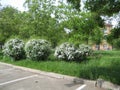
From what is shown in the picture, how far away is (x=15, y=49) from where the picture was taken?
16766 millimetres

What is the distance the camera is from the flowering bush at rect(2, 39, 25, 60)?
661 inches

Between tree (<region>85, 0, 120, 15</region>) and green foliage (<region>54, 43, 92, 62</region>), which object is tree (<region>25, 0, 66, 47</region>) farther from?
tree (<region>85, 0, 120, 15</region>)

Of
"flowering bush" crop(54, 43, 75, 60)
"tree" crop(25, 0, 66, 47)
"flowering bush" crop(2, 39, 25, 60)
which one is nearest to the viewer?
"flowering bush" crop(54, 43, 75, 60)

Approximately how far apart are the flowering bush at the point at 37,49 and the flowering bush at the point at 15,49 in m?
1.47

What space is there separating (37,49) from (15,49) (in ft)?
8.51

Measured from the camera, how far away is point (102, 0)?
321 inches

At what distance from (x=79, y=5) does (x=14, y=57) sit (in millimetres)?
10011

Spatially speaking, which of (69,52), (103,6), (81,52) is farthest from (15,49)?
(103,6)

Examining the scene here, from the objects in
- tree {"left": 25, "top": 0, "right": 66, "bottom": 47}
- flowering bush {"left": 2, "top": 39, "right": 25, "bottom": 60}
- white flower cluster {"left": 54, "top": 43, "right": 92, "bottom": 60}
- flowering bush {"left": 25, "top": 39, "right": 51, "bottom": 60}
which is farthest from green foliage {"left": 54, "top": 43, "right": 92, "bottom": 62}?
tree {"left": 25, "top": 0, "right": 66, "bottom": 47}

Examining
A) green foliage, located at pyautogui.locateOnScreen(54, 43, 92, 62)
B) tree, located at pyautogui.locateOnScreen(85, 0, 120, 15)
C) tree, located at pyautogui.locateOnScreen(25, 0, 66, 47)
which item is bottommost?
green foliage, located at pyautogui.locateOnScreen(54, 43, 92, 62)

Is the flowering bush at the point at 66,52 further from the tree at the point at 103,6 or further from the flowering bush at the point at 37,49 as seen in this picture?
the tree at the point at 103,6

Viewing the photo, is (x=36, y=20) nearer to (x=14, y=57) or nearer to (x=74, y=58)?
(x=14, y=57)

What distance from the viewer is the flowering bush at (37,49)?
49.4 ft

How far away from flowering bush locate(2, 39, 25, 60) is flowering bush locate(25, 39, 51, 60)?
1.47m
